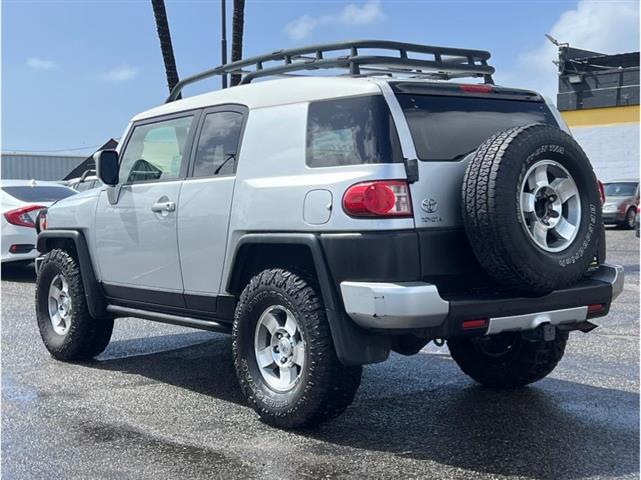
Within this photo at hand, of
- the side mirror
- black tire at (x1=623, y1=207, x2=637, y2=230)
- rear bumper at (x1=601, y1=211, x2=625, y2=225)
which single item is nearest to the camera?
the side mirror

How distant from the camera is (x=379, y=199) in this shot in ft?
14.0

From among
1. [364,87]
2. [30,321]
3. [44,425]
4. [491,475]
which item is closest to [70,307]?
[44,425]

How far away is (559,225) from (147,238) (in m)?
2.86

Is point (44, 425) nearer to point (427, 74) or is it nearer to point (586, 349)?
point (427, 74)

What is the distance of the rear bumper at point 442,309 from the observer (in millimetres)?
4125

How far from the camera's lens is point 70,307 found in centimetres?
661

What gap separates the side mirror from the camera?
6.19m

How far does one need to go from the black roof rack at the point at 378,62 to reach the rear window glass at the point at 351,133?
0.45 m

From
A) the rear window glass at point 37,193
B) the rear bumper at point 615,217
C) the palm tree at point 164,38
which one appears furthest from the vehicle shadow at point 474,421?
the rear bumper at point 615,217

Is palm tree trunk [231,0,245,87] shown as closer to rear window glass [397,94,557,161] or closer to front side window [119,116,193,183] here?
front side window [119,116,193,183]

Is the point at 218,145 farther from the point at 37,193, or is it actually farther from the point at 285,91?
the point at 37,193

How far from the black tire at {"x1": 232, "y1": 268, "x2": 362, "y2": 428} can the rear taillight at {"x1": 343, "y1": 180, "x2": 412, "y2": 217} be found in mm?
567

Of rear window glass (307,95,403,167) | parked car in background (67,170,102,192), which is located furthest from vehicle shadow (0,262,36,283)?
rear window glass (307,95,403,167)

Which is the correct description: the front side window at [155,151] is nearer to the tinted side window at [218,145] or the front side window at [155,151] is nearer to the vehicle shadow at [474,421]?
the tinted side window at [218,145]
